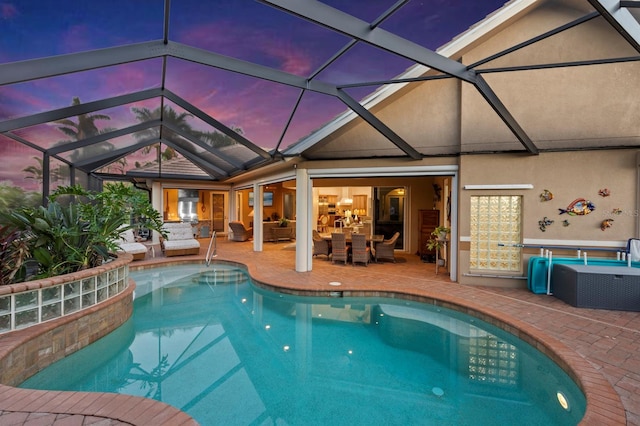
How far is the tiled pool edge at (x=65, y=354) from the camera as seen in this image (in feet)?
8.83

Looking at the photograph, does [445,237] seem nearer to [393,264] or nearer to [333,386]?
[393,264]

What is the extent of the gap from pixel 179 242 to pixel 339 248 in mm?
6227

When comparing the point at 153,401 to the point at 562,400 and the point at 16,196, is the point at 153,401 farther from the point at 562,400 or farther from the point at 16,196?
the point at 16,196

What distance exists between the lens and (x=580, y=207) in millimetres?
7098

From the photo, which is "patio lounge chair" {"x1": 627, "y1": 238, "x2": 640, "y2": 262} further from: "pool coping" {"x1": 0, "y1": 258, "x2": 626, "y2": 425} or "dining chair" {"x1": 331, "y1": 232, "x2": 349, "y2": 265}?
"dining chair" {"x1": 331, "y1": 232, "x2": 349, "y2": 265}

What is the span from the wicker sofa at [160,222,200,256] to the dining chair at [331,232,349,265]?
17.9ft

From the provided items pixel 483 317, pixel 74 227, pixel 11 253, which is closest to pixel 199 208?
pixel 74 227

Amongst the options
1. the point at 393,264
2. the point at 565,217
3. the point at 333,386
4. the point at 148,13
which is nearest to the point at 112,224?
the point at 148,13

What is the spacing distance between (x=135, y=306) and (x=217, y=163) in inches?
281

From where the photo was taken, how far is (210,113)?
26.0 feet

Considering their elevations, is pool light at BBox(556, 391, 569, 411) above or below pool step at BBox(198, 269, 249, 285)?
below

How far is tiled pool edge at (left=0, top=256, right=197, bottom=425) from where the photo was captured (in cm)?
269

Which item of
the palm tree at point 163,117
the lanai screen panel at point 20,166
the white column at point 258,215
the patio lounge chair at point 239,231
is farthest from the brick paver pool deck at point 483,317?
the patio lounge chair at point 239,231

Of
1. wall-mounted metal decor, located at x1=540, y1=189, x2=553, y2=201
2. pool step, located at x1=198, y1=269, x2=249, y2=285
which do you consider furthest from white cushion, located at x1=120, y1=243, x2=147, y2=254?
wall-mounted metal decor, located at x1=540, y1=189, x2=553, y2=201
